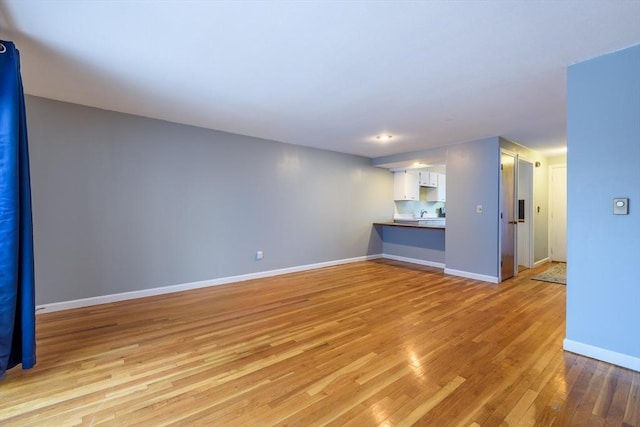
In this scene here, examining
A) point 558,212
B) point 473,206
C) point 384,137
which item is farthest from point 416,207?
point 384,137

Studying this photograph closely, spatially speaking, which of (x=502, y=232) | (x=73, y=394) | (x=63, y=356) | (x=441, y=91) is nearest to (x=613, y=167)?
(x=441, y=91)

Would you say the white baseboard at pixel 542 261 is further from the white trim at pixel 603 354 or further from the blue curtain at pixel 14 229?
the blue curtain at pixel 14 229

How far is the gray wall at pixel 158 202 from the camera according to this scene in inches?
128

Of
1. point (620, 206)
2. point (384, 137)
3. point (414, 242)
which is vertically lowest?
point (414, 242)

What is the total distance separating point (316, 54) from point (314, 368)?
2419 millimetres

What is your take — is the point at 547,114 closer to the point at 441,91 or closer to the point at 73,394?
the point at 441,91

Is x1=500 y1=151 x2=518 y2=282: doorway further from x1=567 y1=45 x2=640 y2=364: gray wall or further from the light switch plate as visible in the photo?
the light switch plate

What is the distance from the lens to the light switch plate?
2080 millimetres

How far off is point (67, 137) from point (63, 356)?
2478 mm

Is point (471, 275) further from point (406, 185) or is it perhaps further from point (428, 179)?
point (428, 179)

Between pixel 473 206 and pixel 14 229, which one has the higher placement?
pixel 473 206

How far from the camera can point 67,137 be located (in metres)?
3.32

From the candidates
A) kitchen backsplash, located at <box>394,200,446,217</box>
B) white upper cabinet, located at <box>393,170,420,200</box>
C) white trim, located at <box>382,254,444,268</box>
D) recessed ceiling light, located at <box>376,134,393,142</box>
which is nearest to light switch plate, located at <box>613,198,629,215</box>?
recessed ceiling light, located at <box>376,134,393,142</box>

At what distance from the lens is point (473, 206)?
15.8ft
